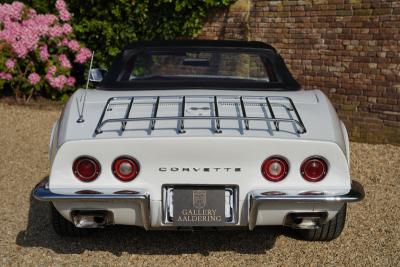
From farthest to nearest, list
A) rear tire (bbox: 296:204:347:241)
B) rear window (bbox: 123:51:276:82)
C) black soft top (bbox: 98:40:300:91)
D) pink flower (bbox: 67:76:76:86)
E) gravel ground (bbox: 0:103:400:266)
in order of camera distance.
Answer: pink flower (bbox: 67:76:76:86) → rear window (bbox: 123:51:276:82) → black soft top (bbox: 98:40:300:91) → rear tire (bbox: 296:204:347:241) → gravel ground (bbox: 0:103:400:266)

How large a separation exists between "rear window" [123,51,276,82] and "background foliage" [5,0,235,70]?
3.97 m

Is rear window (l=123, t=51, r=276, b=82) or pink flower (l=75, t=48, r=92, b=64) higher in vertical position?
rear window (l=123, t=51, r=276, b=82)

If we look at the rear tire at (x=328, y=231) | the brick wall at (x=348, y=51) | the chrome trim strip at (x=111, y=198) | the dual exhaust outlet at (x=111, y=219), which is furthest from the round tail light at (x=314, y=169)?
the brick wall at (x=348, y=51)

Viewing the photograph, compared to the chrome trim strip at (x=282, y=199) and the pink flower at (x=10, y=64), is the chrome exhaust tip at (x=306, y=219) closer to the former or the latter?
the chrome trim strip at (x=282, y=199)

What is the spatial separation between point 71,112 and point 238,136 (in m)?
1.16

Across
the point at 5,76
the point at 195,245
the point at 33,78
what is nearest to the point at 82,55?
the point at 33,78

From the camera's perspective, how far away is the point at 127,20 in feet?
28.6

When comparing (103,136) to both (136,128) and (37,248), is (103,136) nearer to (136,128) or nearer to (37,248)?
(136,128)

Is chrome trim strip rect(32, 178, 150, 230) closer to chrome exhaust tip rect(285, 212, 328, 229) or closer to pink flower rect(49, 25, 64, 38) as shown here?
chrome exhaust tip rect(285, 212, 328, 229)

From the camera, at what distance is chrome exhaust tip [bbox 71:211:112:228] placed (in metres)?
3.07

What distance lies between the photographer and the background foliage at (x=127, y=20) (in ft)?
27.4

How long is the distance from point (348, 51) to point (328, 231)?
368 cm

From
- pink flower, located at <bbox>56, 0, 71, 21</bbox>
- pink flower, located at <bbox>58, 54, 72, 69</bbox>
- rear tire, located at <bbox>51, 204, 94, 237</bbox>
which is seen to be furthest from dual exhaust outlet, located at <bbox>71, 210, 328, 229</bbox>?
pink flower, located at <bbox>56, 0, 71, 21</bbox>

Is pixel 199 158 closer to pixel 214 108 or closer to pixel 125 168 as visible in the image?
pixel 125 168
